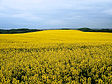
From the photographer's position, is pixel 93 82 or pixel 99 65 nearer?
pixel 93 82

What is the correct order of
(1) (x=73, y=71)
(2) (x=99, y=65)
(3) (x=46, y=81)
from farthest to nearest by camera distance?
(2) (x=99, y=65), (1) (x=73, y=71), (3) (x=46, y=81)

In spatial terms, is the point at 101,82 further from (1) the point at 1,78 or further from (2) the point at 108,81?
(1) the point at 1,78

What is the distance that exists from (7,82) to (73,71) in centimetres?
267

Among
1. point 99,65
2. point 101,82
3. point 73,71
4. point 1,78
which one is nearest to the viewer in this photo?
point 101,82

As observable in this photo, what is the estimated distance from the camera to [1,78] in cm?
415

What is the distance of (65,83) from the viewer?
12.3 ft

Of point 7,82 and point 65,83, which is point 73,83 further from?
point 7,82

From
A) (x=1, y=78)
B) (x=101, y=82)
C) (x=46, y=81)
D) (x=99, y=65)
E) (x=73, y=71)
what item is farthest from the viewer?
(x=99, y=65)

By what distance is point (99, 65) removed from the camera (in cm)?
525

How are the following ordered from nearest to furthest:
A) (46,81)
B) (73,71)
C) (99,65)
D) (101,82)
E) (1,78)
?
1. (101,82)
2. (46,81)
3. (1,78)
4. (73,71)
5. (99,65)

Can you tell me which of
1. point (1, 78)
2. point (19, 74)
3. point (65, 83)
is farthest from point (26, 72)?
point (65, 83)

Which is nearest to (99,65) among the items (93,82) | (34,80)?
(93,82)

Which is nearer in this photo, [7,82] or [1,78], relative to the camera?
Answer: [7,82]

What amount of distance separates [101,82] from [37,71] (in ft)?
8.76
